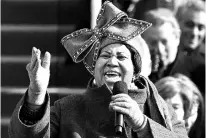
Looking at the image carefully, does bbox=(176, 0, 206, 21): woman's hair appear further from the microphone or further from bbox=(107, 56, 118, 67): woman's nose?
the microphone

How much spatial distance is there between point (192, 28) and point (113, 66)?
93.9 inches

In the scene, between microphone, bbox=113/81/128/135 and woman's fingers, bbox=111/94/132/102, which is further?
woman's fingers, bbox=111/94/132/102

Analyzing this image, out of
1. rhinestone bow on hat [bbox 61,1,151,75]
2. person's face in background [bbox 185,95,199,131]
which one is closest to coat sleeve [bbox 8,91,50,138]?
rhinestone bow on hat [bbox 61,1,151,75]

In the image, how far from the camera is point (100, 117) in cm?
540

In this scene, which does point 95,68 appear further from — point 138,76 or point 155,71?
point 155,71

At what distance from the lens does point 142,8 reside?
766 cm

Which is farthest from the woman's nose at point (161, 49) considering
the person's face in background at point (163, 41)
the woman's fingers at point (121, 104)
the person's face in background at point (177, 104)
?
the woman's fingers at point (121, 104)

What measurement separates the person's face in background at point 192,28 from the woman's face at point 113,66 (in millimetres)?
2234

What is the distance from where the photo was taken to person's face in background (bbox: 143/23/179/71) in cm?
727

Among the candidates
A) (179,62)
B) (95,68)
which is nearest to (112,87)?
(95,68)

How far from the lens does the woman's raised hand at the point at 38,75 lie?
16.1 feet

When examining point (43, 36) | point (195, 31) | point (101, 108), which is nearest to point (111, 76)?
point (101, 108)

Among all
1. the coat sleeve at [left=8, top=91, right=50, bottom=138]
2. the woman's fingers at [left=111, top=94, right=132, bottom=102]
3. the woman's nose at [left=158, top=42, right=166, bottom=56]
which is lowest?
the woman's nose at [left=158, top=42, right=166, bottom=56]

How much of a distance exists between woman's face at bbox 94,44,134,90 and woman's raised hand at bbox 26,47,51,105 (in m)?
0.48
